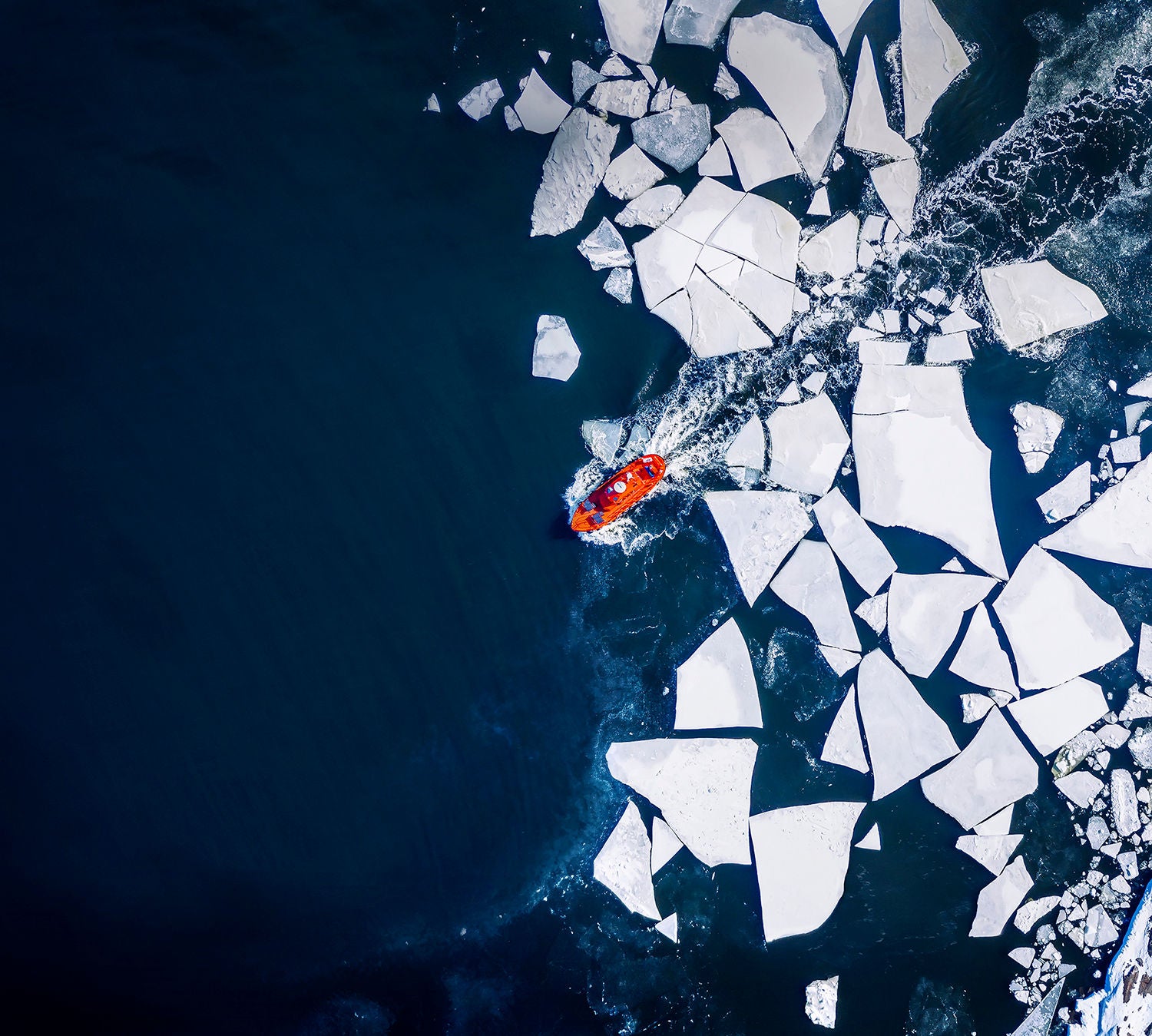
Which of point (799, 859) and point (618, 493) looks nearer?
point (618, 493)

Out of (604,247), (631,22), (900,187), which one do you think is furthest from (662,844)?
(631,22)

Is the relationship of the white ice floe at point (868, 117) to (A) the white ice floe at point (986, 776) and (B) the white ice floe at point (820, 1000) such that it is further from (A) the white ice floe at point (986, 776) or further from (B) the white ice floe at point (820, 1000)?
(B) the white ice floe at point (820, 1000)

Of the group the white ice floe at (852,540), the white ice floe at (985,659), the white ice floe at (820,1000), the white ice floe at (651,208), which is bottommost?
the white ice floe at (820,1000)

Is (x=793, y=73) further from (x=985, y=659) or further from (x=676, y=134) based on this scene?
(x=985, y=659)

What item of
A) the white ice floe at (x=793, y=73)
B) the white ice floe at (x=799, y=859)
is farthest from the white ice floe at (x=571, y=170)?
the white ice floe at (x=799, y=859)

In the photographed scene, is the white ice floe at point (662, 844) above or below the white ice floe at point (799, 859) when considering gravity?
above

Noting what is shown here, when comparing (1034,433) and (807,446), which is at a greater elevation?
(807,446)

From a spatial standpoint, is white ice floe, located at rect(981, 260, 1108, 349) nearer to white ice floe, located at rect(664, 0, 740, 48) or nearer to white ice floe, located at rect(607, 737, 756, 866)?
white ice floe, located at rect(664, 0, 740, 48)
